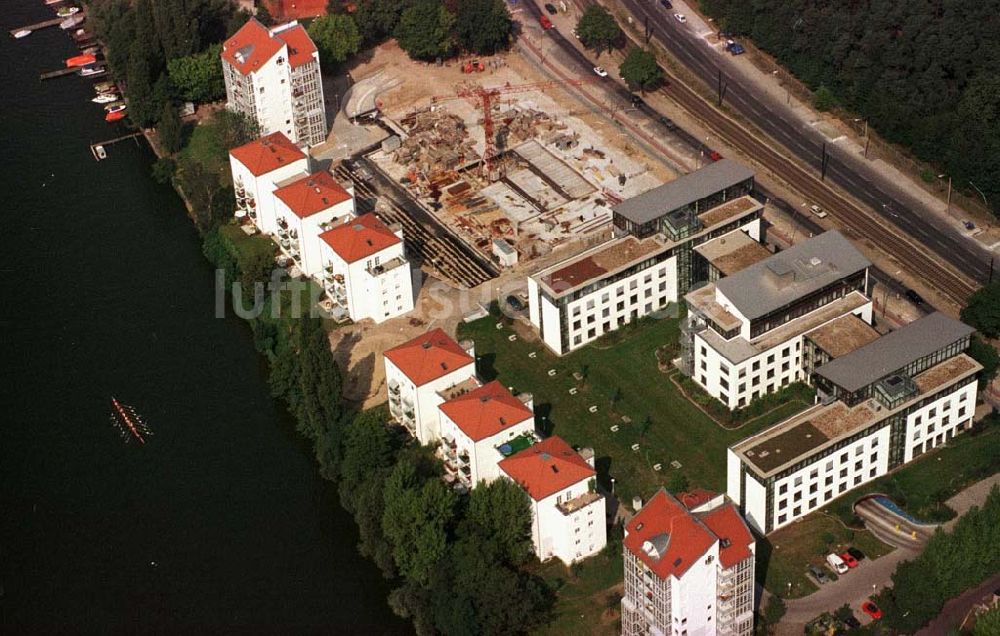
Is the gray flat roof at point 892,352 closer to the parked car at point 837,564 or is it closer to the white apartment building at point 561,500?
the parked car at point 837,564

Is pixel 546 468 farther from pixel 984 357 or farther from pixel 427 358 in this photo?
pixel 984 357

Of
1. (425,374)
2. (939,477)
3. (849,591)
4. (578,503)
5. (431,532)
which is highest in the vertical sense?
(425,374)

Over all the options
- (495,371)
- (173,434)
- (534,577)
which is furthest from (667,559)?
(173,434)

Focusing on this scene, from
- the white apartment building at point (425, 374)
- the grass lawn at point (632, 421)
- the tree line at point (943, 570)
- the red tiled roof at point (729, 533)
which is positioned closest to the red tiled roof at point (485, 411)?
the white apartment building at point (425, 374)

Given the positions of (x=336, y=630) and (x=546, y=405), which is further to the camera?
(x=546, y=405)

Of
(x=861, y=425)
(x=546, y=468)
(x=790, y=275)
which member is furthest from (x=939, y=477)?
(x=546, y=468)

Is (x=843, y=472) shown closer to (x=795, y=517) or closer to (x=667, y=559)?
(x=795, y=517)

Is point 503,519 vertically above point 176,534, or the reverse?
point 503,519
